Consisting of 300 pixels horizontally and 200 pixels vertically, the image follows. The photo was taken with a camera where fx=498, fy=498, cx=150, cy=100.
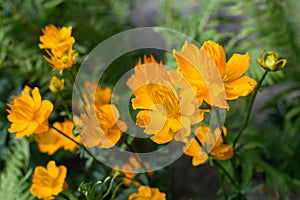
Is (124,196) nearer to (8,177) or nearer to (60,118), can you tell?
(8,177)

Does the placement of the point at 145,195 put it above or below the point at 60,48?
below

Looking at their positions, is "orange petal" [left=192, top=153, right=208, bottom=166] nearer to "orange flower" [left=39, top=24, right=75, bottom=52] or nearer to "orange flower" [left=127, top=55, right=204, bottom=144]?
"orange flower" [left=127, top=55, right=204, bottom=144]

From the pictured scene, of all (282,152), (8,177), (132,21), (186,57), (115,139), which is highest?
(132,21)

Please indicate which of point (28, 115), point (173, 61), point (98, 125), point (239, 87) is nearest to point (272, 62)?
point (239, 87)

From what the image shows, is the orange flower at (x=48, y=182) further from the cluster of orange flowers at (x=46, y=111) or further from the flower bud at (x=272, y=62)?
the flower bud at (x=272, y=62)

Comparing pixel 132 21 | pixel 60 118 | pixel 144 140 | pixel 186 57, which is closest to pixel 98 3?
pixel 132 21

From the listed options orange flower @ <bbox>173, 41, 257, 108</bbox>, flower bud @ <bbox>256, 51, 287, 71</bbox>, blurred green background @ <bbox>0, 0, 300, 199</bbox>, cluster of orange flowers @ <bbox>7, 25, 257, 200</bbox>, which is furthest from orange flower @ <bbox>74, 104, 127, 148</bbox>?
blurred green background @ <bbox>0, 0, 300, 199</bbox>

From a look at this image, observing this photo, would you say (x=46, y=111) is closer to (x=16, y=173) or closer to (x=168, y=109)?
(x=168, y=109)
